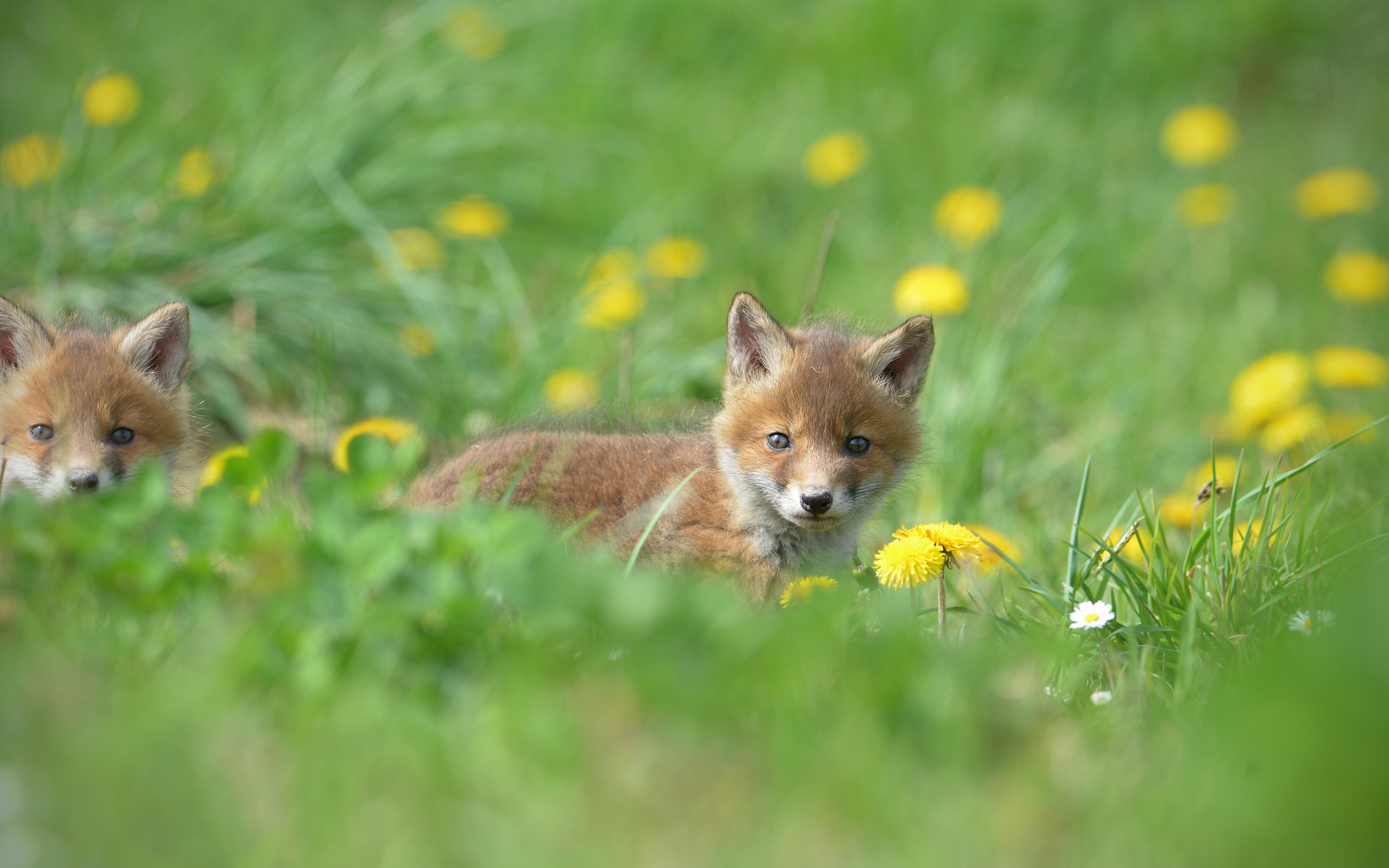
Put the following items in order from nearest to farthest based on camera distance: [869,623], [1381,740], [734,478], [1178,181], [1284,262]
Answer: [1381,740]
[869,623]
[734,478]
[1284,262]
[1178,181]

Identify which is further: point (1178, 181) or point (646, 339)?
point (1178, 181)

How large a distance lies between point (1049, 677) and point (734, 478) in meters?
1.24

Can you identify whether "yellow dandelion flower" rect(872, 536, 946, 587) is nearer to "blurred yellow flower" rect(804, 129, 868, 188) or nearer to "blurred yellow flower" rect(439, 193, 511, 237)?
"blurred yellow flower" rect(439, 193, 511, 237)

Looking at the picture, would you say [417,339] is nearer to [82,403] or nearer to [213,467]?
[213,467]

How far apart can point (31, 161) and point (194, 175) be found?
4.50ft

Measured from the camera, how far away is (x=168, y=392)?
3.52m

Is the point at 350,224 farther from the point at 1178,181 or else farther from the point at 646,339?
the point at 1178,181

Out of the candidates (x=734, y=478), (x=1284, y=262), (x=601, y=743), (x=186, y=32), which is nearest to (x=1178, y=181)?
(x=1284, y=262)

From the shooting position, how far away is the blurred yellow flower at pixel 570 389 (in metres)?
4.81

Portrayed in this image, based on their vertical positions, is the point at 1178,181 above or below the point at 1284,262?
above

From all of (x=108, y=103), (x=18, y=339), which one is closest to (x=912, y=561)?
(x=18, y=339)

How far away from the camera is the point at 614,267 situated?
557cm

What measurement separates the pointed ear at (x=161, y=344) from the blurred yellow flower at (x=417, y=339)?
55.6 inches

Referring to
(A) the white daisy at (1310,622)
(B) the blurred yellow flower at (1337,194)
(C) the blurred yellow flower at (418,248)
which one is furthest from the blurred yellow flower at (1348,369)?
(C) the blurred yellow flower at (418,248)
